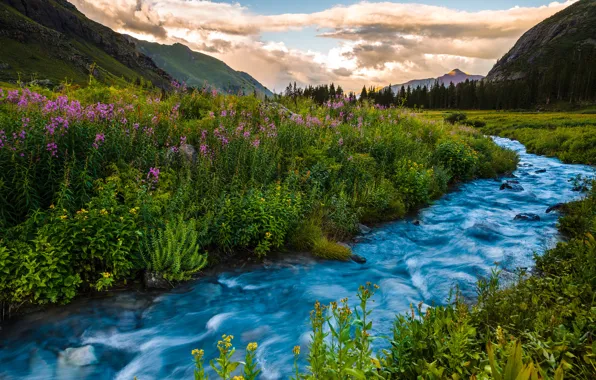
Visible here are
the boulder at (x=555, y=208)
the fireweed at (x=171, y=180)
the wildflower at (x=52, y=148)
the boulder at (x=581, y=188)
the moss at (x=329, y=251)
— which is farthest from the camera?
the boulder at (x=581, y=188)

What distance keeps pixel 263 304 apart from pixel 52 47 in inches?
7022

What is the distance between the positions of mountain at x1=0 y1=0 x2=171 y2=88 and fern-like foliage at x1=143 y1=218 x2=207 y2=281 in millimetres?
93443

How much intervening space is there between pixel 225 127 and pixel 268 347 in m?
6.40

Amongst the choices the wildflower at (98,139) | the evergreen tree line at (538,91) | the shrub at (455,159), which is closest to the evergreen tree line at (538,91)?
the evergreen tree line at (538,91)

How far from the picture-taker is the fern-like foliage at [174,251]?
229 inches

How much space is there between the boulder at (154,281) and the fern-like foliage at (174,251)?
0.08 metres

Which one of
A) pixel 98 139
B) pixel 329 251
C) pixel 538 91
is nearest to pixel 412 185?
pixel 329 251

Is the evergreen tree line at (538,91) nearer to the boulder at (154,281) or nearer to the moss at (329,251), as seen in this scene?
the moss at (329,251)

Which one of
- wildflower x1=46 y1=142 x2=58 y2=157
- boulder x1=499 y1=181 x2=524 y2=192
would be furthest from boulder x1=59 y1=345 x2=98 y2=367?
boulder x1=499 y1=181 x2=524 y2=192

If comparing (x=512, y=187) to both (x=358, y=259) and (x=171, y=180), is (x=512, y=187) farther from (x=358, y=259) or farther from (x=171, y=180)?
(x=171, y=180)

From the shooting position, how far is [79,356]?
4508 millimetres

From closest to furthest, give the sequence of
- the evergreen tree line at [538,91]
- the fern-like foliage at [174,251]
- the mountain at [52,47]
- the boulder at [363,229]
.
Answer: the fern-like foliage at [174,251]
the boulder at [363,229]
the evergreen tree line at [538,91]
the mountain at [52,47]

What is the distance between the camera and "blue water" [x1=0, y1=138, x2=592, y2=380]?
4512 mm

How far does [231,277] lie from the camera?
6531 millimetres
